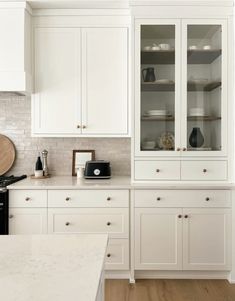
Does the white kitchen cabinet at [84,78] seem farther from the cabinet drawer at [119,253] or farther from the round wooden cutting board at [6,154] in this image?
the cabinet drawer at [119,253]

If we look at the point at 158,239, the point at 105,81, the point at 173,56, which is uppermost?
the point at 173,56

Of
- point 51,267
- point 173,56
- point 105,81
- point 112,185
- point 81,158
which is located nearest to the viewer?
point 51,267

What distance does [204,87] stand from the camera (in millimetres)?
3092

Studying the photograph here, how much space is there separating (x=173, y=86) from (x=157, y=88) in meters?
0.14

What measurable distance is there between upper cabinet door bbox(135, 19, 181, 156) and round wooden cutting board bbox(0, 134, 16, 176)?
4.37ft

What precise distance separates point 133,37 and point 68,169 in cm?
144

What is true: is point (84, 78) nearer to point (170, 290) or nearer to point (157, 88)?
point (157, 88)

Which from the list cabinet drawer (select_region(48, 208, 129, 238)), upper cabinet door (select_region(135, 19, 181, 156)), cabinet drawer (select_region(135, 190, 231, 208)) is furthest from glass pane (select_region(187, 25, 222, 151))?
cabinet drawer (select_region(48, 208, 129, 238))

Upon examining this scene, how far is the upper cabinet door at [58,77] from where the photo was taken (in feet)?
10.7

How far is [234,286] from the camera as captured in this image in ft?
9.68

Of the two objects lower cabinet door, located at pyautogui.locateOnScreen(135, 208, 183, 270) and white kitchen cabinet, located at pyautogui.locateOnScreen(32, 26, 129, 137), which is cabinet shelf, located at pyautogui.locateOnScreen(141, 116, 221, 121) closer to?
white kitchen cabinet, located at pyautogui.locateOnScreen(32, 26, 129, 137)

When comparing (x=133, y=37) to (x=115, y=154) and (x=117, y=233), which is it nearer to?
(x=115, y=154)

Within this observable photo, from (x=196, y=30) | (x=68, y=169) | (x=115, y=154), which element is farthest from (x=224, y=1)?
(x=68, y=169)

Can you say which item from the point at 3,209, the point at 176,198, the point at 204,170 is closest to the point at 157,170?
the point at 176,198
